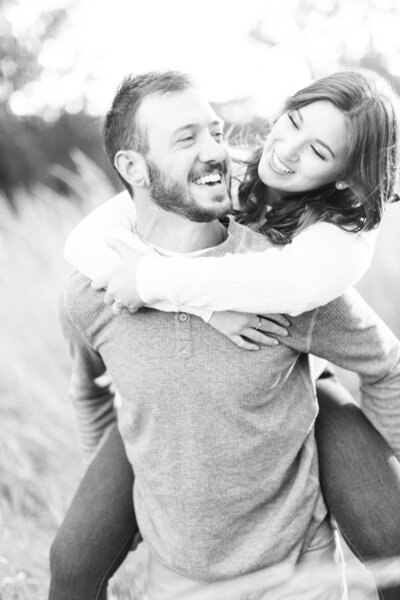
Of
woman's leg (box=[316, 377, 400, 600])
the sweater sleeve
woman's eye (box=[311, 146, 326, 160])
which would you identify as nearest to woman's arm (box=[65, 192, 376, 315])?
the sweater sleeve

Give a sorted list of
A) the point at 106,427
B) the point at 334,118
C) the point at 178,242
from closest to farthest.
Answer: the point at 334,118 < the point at 178,242 < the point at 106,427

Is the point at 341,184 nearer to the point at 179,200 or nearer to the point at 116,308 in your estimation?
the point at 179,200

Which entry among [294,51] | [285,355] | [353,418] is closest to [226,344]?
[285,355]

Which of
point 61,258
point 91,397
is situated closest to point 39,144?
point 61,258

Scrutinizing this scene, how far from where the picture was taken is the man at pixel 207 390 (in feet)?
5.54

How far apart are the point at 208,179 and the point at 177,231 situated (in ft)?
0.55

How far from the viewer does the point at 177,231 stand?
1.84 metres

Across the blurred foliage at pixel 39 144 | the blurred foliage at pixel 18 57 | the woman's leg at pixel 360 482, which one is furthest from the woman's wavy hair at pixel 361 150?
the blurred foliage at pixel 39 144

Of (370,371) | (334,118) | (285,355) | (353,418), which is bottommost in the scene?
(353,418)

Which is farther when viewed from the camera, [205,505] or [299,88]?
[299,88]

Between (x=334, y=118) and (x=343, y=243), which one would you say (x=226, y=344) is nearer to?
(x=343, y=243)

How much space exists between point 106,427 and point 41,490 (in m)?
0.93

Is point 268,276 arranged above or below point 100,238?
below

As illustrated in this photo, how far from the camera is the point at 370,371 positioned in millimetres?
1695
